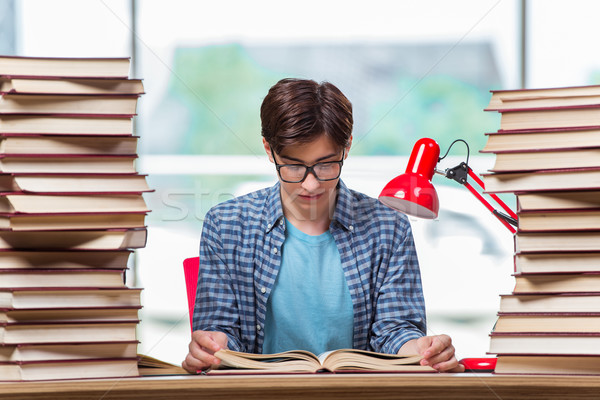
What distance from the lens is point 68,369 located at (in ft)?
3.29

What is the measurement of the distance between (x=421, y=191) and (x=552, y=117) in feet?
0.93

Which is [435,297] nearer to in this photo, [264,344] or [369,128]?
[369,128]

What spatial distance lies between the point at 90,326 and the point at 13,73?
17.0 inches

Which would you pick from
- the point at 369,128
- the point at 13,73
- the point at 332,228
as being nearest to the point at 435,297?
the point at 369,128

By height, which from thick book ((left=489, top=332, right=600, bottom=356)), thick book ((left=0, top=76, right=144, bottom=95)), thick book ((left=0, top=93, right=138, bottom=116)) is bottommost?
thick book ((left=489, top=332, right=600, bottom=356))

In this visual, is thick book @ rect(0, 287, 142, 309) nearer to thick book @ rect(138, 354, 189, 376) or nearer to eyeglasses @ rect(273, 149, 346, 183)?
thick book @ rect(138, 354, 189, 376)

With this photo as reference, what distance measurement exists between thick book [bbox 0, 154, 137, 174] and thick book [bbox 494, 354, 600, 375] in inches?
27.6

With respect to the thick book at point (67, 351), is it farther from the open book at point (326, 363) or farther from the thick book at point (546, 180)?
the thick book at point (546, 180)

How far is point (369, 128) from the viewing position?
3.96 m

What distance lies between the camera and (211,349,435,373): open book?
3.30 ft

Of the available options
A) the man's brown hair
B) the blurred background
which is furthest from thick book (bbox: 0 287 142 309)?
the blurred background

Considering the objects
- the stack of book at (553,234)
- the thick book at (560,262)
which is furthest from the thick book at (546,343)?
the thick book at (560,262)

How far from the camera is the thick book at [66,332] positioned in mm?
995

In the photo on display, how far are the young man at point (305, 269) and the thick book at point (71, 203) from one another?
0.42 m
